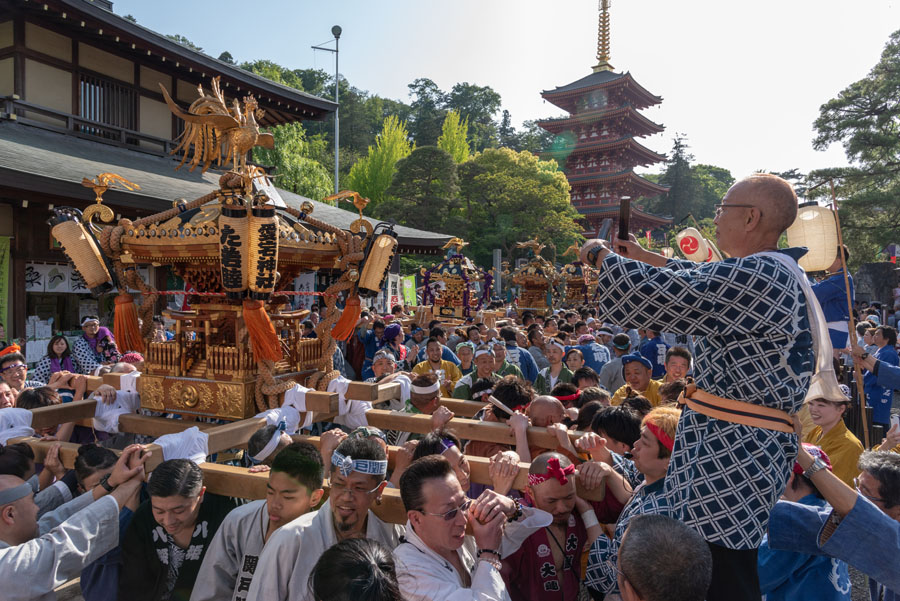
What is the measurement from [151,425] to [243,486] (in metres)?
1.45

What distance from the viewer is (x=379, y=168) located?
3322 centimetres

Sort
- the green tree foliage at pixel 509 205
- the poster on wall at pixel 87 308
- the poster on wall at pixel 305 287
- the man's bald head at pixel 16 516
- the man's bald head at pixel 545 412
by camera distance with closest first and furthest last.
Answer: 1. the man's bald head at pixel 16 516
2. the man's bald head at pixel 545 412
3. the poster on wall at pixel 87 308
4. the poster on wall at pixel 305 287
5. the green tree foliage at pixel 509 205

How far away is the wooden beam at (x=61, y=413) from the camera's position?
10.9 feet

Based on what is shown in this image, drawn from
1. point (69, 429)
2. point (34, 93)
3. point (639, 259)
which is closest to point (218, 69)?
point (34, 93)

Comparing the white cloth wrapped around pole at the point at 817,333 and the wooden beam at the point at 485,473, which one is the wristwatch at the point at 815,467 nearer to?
the white cloth wrapped around pole at the point at 817,333

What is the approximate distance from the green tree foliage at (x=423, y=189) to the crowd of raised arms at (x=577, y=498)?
24.7 meters

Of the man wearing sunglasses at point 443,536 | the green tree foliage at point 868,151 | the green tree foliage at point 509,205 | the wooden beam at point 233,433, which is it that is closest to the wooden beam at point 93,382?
the wooden beam at point 233,433

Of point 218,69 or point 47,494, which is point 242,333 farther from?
point 218,69

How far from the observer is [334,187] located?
25188 millimetres

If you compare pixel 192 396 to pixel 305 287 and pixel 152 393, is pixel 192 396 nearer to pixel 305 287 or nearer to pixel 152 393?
pixel 152 393

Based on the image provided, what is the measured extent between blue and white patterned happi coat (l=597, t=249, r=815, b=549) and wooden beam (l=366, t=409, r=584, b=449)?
1147 millimetres

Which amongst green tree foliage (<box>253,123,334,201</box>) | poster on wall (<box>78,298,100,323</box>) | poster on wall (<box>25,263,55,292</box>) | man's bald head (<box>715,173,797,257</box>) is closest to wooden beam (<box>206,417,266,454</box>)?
man's bald head (<box>715,173,797,257</box>)

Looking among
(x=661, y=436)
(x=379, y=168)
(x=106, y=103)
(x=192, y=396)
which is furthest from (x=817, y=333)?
(x=379, y=168)

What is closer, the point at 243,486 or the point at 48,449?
the point at 243,486
